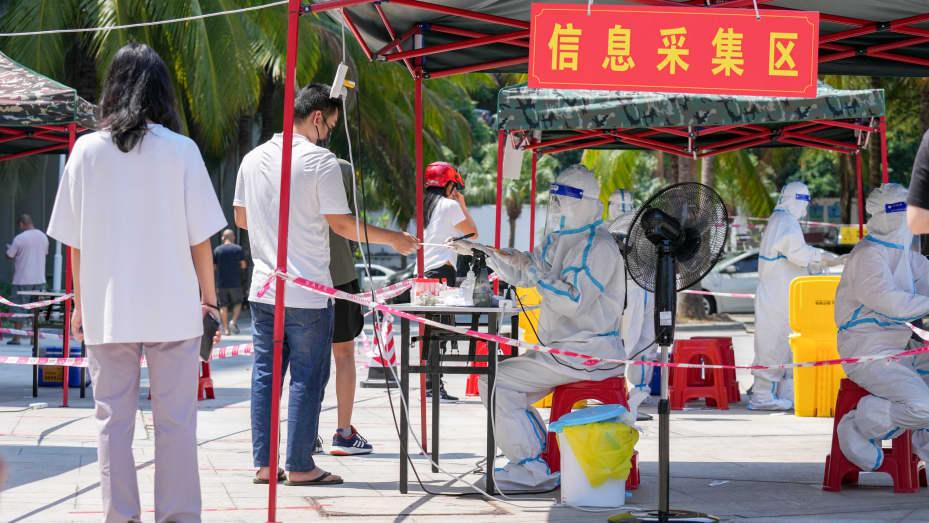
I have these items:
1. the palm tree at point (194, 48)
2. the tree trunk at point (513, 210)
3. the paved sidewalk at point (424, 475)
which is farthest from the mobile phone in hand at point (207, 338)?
the tree trunk at point (513, 210)

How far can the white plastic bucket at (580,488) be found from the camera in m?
6.02

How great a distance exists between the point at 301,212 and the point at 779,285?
586 cm

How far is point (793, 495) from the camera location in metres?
6.50

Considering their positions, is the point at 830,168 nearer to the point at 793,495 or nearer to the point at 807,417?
the point at 807,417

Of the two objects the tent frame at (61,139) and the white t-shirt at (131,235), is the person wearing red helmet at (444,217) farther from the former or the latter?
the white t-shirt at (131,235)

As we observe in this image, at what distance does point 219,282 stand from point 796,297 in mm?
12433

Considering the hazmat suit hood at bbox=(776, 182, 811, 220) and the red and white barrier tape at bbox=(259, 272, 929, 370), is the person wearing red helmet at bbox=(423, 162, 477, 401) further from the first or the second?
the red and white barrier tape at bbox=(259, 272, 929, 370)

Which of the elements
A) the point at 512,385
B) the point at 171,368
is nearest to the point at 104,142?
the point at 171,368

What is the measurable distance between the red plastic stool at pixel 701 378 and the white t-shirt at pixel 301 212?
5.17 metres

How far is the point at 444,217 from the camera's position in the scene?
34.1ft

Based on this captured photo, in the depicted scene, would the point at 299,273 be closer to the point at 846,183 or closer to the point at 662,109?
the point at 662,109

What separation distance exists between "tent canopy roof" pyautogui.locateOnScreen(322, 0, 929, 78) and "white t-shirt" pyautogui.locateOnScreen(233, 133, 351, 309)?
831 mm

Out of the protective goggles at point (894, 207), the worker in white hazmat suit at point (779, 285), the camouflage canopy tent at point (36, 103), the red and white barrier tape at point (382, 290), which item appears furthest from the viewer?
the worker in white hazmat suit at point (779, 285)

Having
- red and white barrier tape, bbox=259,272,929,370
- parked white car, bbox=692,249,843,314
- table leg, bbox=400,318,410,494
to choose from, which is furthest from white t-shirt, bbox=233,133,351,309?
parked white car, bbox=692,249,843,314
